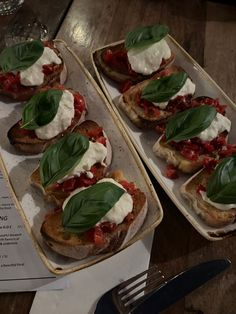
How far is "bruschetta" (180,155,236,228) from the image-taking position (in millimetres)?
1410

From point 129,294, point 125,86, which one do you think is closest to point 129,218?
point 129,294

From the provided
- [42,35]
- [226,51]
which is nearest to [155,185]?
[226,51]

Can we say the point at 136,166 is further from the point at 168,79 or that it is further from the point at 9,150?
the point at 9,150

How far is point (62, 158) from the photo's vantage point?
1.51 m

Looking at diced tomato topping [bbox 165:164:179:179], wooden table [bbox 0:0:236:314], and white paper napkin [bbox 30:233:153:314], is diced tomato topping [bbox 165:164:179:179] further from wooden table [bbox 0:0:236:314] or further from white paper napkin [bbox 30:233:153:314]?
white paper napkin [bbox 30:233:153:314]

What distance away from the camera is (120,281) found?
1.40 metres

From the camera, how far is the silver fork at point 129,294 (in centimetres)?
130

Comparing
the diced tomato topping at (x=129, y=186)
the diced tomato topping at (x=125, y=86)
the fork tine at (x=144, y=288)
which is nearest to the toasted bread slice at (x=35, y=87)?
the diced tomato topping at (x=125, y=86)

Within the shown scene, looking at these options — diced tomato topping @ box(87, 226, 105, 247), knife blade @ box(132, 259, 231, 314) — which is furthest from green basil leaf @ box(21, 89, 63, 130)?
knife blade @ box(132, 259, 231, 314)

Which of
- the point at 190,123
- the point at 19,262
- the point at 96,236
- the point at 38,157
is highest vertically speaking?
the point at 190,123

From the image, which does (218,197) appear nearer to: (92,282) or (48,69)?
(92,282)

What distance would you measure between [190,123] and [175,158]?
0.48ft

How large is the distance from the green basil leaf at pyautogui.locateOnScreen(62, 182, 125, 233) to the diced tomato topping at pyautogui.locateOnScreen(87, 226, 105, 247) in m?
0.03

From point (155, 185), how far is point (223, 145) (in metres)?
0.31
